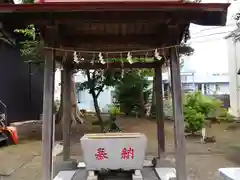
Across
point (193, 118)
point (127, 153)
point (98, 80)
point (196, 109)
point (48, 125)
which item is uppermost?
point (98, 80)

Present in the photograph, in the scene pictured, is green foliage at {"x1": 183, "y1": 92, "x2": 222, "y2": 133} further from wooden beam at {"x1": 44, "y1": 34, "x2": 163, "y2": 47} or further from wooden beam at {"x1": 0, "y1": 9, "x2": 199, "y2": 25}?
wooden beam at {"x1": 0, "y1": 9, "x2": 199, "y2": 25}

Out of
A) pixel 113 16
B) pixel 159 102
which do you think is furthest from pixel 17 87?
pixel 113 16

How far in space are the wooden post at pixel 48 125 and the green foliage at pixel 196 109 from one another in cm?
737

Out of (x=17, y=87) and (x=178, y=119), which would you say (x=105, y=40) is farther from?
(x=17, y=87)

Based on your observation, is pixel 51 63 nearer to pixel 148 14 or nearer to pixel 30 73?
pixel 148 14

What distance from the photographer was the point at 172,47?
4.55 m

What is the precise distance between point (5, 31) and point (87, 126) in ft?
31.6

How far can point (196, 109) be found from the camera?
1120 cm

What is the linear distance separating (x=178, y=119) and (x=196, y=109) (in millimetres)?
7138

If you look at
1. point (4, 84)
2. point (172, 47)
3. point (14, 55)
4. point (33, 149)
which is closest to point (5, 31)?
point (172, 47)

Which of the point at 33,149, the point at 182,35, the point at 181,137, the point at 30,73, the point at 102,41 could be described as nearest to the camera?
the point at 181,137

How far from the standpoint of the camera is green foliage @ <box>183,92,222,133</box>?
10.8 meters

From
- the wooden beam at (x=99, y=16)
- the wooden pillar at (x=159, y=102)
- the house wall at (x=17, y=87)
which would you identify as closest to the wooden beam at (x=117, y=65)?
the wooden pillar at (x=159, y=102)

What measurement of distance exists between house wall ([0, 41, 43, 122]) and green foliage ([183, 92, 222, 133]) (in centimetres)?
642
